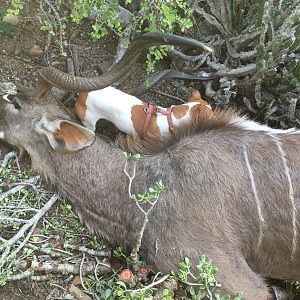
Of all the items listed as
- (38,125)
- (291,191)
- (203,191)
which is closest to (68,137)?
(38,125)

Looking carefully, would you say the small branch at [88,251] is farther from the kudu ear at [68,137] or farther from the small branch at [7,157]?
the small branch at [7,157]

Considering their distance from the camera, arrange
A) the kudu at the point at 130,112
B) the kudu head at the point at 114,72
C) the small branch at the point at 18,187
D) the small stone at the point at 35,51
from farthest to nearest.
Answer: the small stone at the point at 35,51
the kudu at the point at 130,112
the small branch at the point at 18,187
the kudu head at the point at 114,72

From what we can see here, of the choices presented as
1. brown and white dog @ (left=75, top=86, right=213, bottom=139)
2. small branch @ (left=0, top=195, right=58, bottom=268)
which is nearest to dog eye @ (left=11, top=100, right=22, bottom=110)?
brown and white dog @ (left=75, top=86, right=213, bottom=139)

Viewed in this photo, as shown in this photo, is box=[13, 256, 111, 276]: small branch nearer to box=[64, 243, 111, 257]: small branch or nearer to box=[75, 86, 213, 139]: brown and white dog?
box=[64, 243, 111, 257]: small branch

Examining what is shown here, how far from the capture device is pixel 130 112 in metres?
4.71

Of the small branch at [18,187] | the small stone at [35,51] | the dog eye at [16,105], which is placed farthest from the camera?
the small stone at [35,51]

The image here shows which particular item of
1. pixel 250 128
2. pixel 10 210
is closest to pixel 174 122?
pixel 250 128

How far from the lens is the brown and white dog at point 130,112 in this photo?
15.2ft

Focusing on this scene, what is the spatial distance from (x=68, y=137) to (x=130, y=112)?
2.18ft

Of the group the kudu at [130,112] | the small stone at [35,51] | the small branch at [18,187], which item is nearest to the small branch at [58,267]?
the small branch at [18,187]

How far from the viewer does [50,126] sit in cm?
427

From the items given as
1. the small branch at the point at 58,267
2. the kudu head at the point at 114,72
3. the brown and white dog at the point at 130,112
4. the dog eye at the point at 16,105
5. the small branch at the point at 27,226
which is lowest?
the small branch at the point at 58,267

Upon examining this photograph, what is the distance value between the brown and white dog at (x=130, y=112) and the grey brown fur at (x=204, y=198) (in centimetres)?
40

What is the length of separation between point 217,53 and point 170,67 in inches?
16.7
